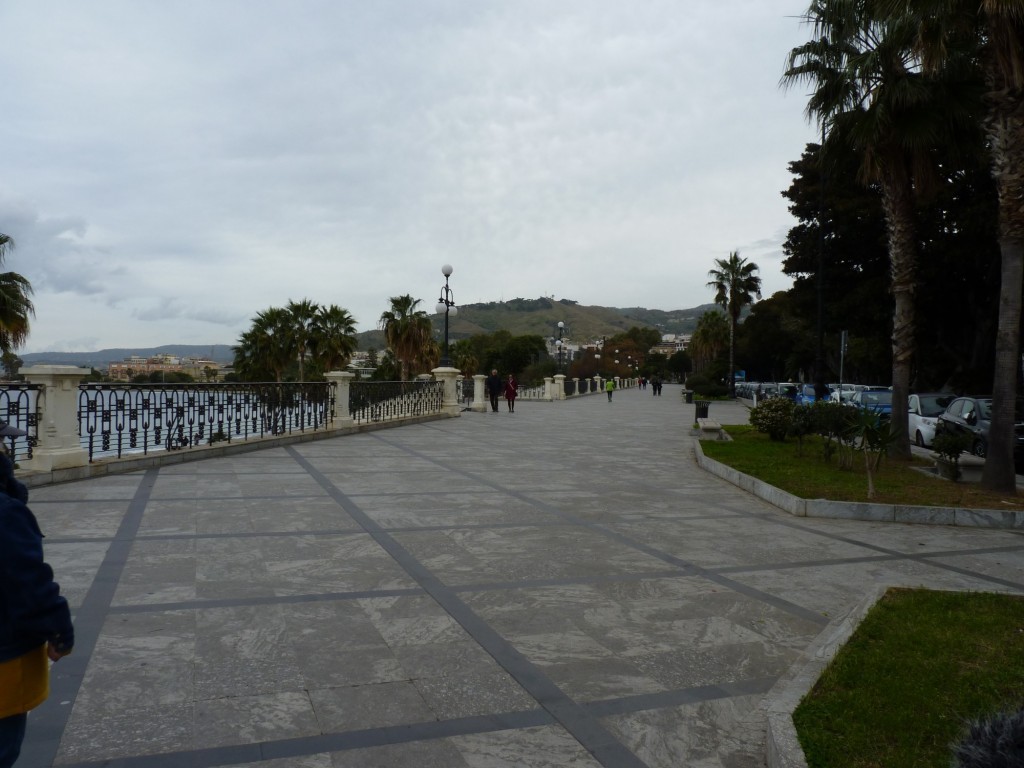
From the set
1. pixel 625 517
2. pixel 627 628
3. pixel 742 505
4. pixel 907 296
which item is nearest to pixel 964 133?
pixel 907 296

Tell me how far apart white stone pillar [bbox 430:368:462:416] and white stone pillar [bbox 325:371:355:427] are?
23.6ft

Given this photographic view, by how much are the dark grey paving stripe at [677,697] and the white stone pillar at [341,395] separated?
47.6ft

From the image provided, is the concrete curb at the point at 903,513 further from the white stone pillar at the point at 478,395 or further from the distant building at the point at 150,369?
the white stone pillar at the point at 478,395

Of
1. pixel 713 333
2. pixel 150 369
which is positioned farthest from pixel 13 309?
pixel 713 333

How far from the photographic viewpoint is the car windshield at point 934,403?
1884 cm

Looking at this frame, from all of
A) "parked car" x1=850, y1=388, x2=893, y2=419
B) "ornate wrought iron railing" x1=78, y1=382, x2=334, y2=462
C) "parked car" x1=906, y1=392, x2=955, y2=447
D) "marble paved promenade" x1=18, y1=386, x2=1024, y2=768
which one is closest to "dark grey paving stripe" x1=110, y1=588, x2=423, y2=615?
"marble paved promenade" x1=18, y1=386, x2=1024, y2=768

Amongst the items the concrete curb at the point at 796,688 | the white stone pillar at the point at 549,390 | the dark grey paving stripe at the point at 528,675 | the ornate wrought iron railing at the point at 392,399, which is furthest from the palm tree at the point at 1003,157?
the white stone pillar at the point at 549,390

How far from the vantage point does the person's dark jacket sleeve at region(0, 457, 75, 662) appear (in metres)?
2.17

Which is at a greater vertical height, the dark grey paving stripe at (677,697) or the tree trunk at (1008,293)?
the tree trunk at (1008,293)

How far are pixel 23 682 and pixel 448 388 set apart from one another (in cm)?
2310

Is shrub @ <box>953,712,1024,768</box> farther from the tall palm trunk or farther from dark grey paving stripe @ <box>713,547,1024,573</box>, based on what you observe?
the tall palm trunk

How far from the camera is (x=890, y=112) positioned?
13.0 meters

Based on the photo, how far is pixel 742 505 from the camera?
9.61 metres

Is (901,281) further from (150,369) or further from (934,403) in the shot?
(150,369)
